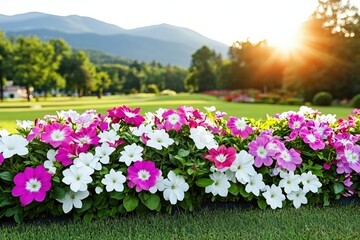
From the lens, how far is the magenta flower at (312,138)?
3329 mm

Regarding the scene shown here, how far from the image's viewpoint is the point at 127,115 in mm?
3436

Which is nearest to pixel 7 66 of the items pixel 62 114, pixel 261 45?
pixel 261 45

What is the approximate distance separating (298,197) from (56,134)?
174 cm

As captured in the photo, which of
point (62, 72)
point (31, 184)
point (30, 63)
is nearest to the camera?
point (31, 184)

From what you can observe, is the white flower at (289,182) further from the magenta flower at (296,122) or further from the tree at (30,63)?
the tree at (30,63)

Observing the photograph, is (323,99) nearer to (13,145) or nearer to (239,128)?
(239,128)

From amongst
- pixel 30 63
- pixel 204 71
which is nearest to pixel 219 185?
pixel 30 63

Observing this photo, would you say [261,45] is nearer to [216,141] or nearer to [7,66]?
[7,66]

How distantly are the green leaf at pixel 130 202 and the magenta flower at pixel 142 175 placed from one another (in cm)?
9

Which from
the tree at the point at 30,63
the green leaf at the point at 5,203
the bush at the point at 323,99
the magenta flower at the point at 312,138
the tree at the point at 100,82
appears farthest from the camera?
the tree at the point at 100,82

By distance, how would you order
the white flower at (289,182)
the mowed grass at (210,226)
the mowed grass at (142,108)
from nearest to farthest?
the mowed grass at (210,226) → the white flower at (289,182) → the mowed grass at (142,108)

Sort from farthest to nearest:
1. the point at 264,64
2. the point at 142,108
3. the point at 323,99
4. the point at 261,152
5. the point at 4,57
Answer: the point at 264,64 < the point at 4,57 < the point at 323,99 < the point at 142,108 < the point at 261,152

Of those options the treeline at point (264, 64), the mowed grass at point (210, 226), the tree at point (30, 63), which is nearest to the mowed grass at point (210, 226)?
the mowed grass at point (210, 226)

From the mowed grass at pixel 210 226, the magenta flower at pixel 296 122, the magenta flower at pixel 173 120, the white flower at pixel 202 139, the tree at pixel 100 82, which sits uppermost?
the magenta flower at pixel 173 120
